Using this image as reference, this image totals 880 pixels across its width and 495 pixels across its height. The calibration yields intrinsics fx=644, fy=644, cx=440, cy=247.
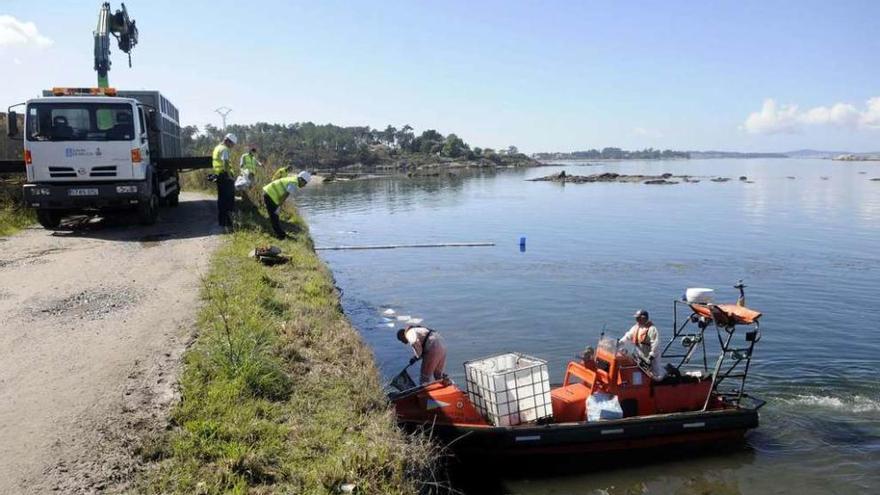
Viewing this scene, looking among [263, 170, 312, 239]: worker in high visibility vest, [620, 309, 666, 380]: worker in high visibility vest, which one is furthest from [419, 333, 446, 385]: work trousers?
[263, 170, 312, 239]: worker in high visibility vest

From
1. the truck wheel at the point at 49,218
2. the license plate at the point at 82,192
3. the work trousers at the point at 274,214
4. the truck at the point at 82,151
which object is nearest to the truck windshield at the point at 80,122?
the truck at the point at 82,151

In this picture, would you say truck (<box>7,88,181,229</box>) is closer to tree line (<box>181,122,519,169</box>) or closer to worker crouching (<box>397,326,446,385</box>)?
worker crouching (<box>397,326,446,385</box>)

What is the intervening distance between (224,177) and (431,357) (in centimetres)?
878

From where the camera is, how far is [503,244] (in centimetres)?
2741

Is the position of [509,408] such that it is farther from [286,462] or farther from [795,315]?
[795,315]

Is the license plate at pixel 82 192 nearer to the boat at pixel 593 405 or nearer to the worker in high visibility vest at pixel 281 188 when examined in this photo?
the worker in high visibility vest at pixel 281 188

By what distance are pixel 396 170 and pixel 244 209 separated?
107m

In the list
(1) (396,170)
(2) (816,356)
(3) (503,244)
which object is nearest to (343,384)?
(2) (816,356)

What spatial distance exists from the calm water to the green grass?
272 centimetres

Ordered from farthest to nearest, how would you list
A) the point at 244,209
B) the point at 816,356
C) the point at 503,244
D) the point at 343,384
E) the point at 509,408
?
1. the point at 503,244
2. the point at 244,209
3. the point at 816,356
4. the point at 509,408
5. the point at 343,384

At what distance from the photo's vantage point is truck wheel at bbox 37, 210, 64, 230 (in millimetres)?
15592

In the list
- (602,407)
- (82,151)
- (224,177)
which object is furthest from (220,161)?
(602,407)

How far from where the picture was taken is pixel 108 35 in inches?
760

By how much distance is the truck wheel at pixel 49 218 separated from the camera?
15.6 metres
